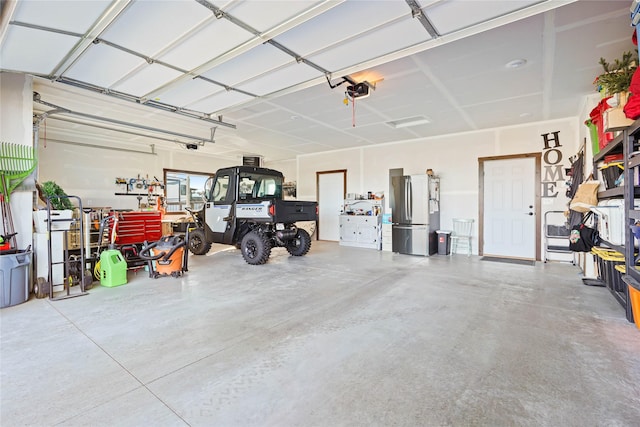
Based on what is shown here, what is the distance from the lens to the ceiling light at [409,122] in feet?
19.4

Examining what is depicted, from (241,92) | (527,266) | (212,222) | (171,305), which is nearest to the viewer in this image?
(171,305)

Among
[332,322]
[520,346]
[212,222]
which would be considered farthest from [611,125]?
[212,222]

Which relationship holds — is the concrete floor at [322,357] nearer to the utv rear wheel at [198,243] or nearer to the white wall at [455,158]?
the utv rear wheel at [198,243]

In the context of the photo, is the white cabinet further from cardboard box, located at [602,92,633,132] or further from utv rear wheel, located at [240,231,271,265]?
cardboard box, located at [602,92,633,132]

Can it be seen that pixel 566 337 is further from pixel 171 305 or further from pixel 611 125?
pixel 171 305

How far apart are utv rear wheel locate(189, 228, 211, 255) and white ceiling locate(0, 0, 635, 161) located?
249cm

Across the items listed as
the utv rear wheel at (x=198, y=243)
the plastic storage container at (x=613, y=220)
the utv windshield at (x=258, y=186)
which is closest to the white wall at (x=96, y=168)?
the utv rear wheel at (x=198, y=243)

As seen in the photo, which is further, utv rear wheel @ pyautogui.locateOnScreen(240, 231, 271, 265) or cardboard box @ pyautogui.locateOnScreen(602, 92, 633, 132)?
utv rear wheel @ pyautogui.locateOnScreen(240, 231, 271, 265)

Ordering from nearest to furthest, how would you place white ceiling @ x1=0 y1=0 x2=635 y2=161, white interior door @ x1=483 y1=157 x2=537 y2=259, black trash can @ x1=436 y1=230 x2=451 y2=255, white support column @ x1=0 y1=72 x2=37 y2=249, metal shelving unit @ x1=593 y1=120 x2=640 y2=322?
white ceiling @ x1=0 y1=0 x2=635 y2=161
metal shelving unit @ x1=593 y1=120 x2=640 y2=322
white support column @ x1=0 y1=72 x2=37 y2=249
white interior door @ x1=483 y1=157 x2=537 y2=259
black trash can @ x1=436 y1=230 x2=451 y2=255

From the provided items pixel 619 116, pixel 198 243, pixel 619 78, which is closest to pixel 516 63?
pixel 619 78

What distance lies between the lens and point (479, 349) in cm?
228

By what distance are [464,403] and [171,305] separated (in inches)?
118

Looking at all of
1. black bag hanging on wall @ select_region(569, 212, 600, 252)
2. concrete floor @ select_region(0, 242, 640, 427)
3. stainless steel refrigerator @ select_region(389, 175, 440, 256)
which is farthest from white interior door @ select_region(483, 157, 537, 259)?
concrete floor @ select_region(0, 242, 640, 427)

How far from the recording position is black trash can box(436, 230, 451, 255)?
683cm
